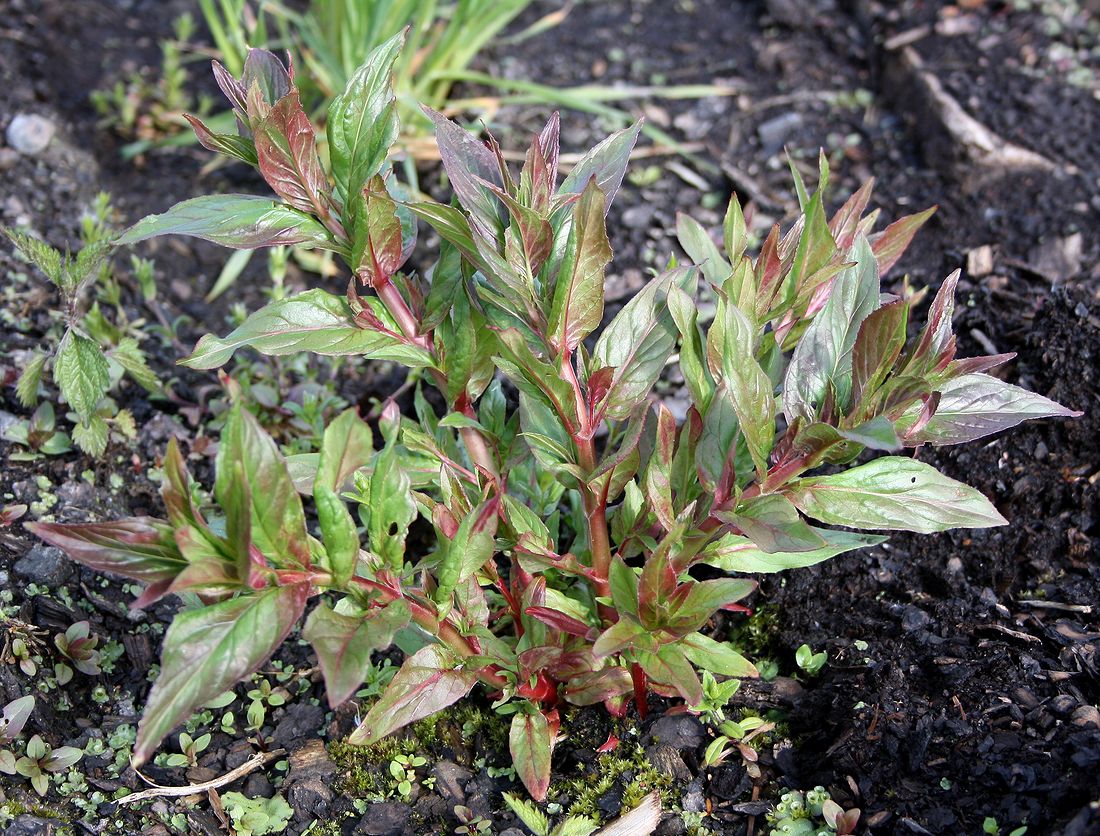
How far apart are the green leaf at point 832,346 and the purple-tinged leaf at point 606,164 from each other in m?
0.48

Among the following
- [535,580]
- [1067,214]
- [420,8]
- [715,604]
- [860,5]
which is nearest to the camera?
[715,604]

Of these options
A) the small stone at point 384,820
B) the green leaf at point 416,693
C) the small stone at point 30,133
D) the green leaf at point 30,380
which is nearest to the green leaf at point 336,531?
the green leaf at point 416,693

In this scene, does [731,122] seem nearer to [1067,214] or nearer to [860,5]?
[860,5]

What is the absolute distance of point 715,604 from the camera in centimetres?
185

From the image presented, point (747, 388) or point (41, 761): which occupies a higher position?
point (747, 388)

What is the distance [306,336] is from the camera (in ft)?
6.53

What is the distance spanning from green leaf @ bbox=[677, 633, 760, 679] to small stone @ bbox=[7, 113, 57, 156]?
11.5 ft

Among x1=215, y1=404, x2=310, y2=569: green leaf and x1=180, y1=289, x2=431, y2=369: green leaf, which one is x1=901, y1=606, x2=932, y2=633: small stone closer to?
x1=180, y1=289, x2=431, y2=369: green leaf

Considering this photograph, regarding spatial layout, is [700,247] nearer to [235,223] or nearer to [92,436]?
[235,223]

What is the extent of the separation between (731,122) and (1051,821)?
11.2 ft

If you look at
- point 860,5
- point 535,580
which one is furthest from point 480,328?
point 860,5

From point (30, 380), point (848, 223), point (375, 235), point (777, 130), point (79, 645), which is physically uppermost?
point (375, 235)

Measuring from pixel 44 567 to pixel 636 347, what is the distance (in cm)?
167

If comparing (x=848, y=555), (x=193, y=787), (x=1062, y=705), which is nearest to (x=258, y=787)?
(x=193, y=787)
